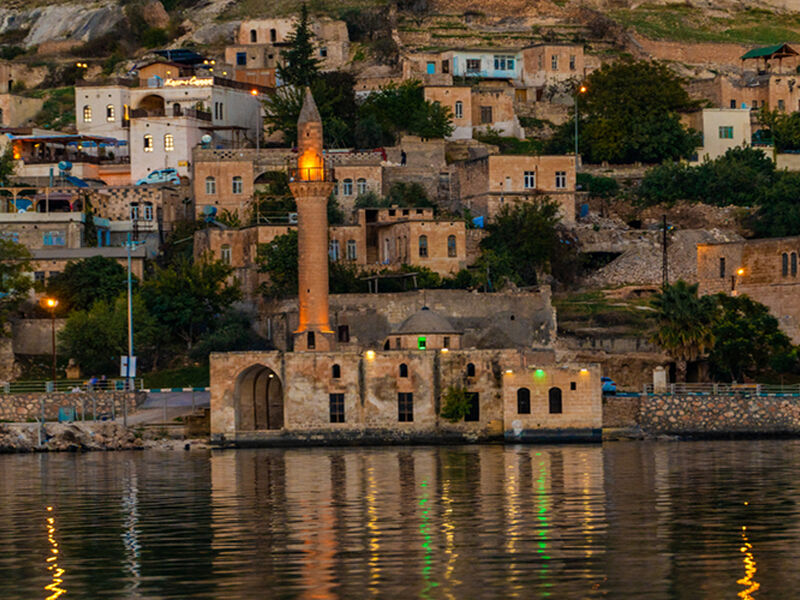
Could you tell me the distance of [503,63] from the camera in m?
94.8

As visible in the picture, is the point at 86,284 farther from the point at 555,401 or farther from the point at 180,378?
the point at 555,401

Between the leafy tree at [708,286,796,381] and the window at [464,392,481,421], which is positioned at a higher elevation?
the leafy tree at [708,286,796,381]

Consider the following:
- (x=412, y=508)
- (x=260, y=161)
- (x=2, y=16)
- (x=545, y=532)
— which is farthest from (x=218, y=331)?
(x=2, y=16)

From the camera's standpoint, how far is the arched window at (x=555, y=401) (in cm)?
6106

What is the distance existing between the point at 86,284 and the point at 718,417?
26749 millimetres

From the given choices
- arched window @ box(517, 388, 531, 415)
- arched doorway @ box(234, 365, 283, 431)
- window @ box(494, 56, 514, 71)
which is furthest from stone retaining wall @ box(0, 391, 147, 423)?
window @ box(494, 56, 514, 71)

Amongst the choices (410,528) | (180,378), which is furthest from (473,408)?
(410,528)

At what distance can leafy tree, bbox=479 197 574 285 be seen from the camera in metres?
73.8

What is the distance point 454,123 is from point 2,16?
142 feet

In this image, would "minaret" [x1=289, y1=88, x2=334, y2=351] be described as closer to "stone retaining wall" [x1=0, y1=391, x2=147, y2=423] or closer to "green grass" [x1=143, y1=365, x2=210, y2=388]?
"green grass" [x1=143, y1=365, x2=210, y2=388]

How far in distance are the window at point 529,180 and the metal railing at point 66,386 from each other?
20.7m

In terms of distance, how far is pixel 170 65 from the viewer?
91750 mm

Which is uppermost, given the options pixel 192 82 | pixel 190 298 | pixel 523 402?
pixel 192 82

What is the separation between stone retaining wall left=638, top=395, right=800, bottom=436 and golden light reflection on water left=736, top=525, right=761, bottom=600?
30.6 meters
